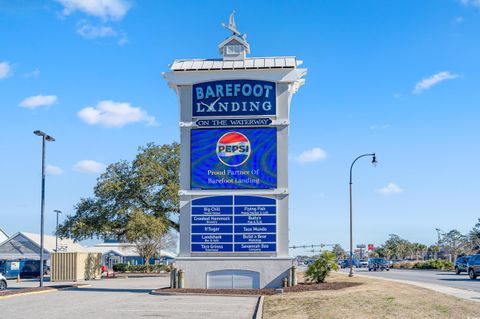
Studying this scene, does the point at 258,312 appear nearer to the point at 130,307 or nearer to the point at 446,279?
the point at 130,307

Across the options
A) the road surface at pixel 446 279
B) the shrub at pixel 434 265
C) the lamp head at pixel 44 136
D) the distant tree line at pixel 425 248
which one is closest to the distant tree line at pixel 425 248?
the distant tree line at pixel 425 248

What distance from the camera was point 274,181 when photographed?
112 ft

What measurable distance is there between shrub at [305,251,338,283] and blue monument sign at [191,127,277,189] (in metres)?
4.89

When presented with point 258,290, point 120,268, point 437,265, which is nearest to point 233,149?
point 258,290

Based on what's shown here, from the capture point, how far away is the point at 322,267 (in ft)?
113

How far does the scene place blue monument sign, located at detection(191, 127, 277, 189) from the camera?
34.2 m

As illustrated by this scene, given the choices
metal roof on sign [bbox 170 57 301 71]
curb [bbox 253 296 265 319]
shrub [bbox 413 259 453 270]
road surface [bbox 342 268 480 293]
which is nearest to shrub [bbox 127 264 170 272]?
road surface [bbox 342 268 480 293]

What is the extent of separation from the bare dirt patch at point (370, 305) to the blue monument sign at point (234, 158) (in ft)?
28.1

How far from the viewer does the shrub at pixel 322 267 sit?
34.1 metres

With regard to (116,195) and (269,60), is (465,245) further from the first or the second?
(269,60)

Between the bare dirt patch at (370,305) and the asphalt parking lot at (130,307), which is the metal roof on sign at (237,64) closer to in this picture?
the asphalt parking lot at (130,307)

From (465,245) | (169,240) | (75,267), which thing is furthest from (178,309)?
(465,245)

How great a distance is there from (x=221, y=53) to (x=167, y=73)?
3.99m

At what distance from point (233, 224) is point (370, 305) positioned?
43.3 ft
